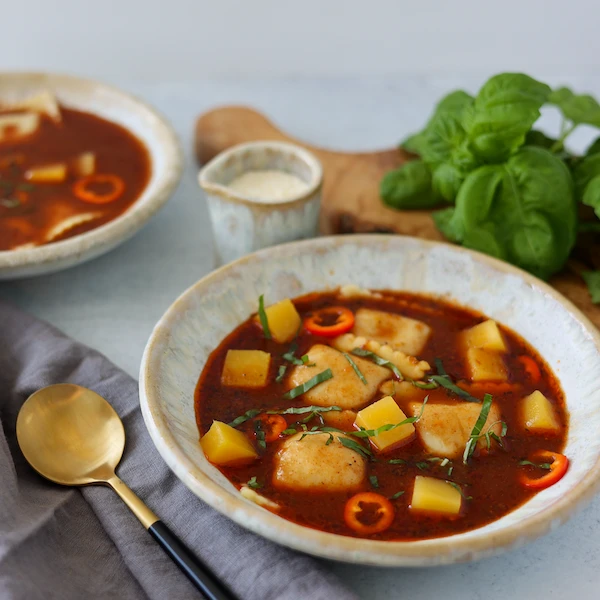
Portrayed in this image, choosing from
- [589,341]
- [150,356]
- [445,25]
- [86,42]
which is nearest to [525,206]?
[589,341]

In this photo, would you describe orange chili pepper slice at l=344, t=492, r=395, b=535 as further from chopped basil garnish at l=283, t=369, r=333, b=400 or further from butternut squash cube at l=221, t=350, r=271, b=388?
butternut squash cube at l=221, t=350, r=271, b=388

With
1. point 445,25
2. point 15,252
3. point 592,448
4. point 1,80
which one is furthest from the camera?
point 445,25

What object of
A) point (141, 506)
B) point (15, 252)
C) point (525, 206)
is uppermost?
point (525, 206)

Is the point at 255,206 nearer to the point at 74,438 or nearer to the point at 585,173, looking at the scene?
the point at 74,438

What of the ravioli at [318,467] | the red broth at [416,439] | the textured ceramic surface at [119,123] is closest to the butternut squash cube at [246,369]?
the red broth at [416,439]

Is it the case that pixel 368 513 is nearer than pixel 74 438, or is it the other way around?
pixel 368 513

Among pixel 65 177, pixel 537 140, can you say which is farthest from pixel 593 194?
pixel 65 177

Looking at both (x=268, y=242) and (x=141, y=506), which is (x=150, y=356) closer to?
(x=141, y=506)
